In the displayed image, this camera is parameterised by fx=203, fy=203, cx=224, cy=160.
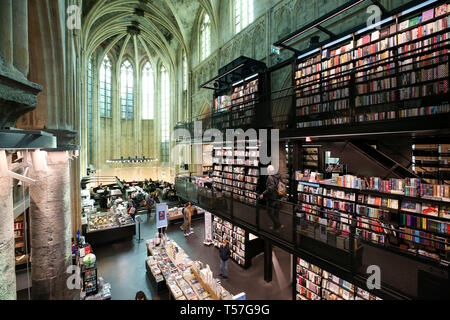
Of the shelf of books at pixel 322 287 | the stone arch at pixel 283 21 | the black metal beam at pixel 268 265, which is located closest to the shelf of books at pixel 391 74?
the shelf of books at pixel 322 287

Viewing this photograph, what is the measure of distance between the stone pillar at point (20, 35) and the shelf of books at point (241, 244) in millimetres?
6736

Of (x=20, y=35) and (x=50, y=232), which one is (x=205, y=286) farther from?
(x=20, y=35)

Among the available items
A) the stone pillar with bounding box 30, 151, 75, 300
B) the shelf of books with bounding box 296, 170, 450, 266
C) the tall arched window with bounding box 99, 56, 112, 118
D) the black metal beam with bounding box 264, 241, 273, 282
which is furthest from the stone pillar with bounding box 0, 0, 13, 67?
the tall arched window with bounding box 99, 56, 112, 118

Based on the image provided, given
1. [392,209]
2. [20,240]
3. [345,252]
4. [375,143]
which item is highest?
[375,143]

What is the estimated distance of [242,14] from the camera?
11367mm

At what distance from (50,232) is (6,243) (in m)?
2.61

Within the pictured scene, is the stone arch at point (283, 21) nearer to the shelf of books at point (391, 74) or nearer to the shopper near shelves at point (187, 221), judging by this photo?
the shelf of books at point (391, 74)

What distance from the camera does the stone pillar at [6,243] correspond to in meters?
2.09

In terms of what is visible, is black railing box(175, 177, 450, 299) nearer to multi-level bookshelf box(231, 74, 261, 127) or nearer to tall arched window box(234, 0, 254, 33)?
multi-level bookshelf box(231, 74, 261, 127)

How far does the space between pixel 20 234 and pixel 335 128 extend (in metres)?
8.91

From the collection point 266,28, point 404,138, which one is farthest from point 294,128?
point 266,28

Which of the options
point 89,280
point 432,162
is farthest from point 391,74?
point 89,280

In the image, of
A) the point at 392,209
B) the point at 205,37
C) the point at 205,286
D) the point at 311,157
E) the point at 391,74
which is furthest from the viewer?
the point at 205,37

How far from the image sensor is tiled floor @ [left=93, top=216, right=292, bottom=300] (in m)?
5.75
